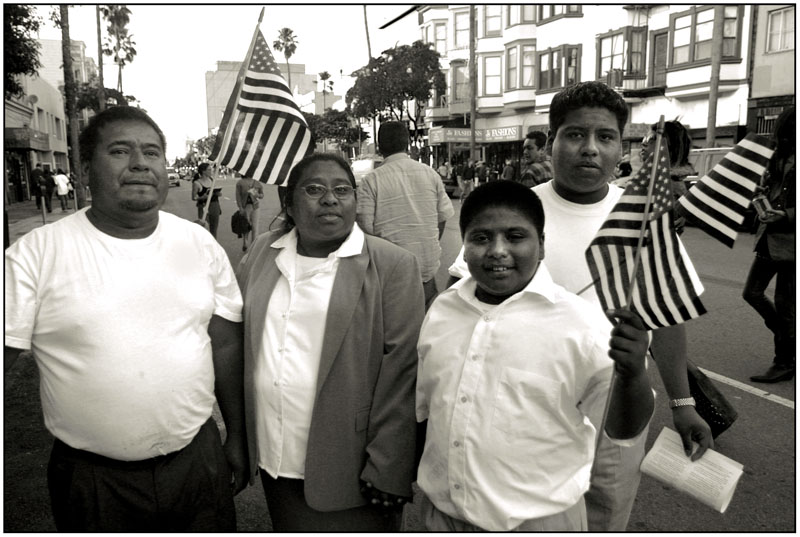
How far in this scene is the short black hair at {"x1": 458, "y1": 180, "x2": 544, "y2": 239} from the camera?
6.90ft

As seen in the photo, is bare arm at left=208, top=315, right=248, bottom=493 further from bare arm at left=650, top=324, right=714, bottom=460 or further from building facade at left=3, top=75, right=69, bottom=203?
building facade at left=3, top=75, right=69, bottom=203

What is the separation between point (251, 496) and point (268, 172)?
1.92 m

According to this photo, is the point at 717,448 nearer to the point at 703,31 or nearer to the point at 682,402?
the point at 682,402

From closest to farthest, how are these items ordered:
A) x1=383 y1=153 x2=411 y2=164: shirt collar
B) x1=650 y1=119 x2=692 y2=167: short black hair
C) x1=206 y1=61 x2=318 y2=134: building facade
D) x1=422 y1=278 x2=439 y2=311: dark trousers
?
x1=650 y1=119 x2=692 y2=167: short black hair, x1=383 y1=153 x2=411 y2=164: shirt collar, x1=422 y1=278 x2=439 y2=311: dark trousers, x1=206 y1=61 x2=318 y2=134: building facade

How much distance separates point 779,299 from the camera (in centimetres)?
525

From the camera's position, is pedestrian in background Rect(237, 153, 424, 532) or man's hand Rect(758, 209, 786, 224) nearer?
pedestrian in background Rect(237, 153, 424, 532)

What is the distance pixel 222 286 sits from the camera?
7.89 feet

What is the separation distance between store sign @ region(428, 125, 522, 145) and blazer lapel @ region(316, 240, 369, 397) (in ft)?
111

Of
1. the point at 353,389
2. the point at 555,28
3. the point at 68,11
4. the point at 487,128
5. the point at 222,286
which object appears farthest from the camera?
the point at 487,128

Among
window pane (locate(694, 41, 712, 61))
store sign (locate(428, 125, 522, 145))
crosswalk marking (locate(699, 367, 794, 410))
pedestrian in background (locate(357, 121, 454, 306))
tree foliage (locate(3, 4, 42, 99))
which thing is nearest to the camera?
crosswalk marking (locate(699, 367, 794, 410))

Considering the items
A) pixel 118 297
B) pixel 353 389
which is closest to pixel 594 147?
pixel 353 389

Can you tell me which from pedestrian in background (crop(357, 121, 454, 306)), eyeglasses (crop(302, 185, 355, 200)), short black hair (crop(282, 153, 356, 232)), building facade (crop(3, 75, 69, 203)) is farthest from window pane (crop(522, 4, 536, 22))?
eyeglasses (crop(302, 185, 355, 200))

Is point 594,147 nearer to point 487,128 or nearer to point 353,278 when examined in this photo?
point 353,278

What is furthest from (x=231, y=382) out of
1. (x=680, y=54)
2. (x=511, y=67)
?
(x=511, y=67)
